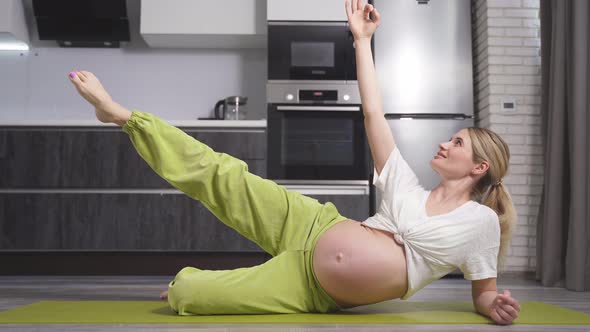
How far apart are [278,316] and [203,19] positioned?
290 centimetres

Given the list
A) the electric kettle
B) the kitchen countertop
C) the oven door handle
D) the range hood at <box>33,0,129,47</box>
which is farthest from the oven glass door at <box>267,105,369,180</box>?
the range hood at <box>33,0,129,47</box>

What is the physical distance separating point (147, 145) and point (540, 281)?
8.77 feet

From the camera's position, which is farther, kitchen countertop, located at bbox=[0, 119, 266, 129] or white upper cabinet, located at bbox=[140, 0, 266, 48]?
white upper cabinet, located at bbox=[140, 0, 266, 48]

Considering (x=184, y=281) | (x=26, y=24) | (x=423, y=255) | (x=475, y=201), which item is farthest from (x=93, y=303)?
(x=26, y=24)

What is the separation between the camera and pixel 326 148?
400 cm

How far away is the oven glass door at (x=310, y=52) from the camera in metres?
4.07

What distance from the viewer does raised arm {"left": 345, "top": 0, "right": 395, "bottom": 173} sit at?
6.19 ft

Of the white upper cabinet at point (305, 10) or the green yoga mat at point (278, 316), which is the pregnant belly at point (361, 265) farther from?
the white upper cabinet at point (305, 10)

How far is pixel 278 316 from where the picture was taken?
180 cm

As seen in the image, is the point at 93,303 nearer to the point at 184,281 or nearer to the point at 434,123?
the point at 184,281

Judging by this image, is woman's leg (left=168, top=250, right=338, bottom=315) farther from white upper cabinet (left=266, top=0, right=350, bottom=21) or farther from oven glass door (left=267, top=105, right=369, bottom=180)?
white upper cabinet (left=266, top=0, right=350, bottom=21)

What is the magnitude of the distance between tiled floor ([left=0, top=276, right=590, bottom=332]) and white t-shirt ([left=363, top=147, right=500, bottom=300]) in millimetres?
160

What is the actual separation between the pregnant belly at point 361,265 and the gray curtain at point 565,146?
1693mm

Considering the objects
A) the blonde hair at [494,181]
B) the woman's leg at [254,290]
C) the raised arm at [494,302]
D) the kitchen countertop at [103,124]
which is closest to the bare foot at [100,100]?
the woman's leg at [254,290]
